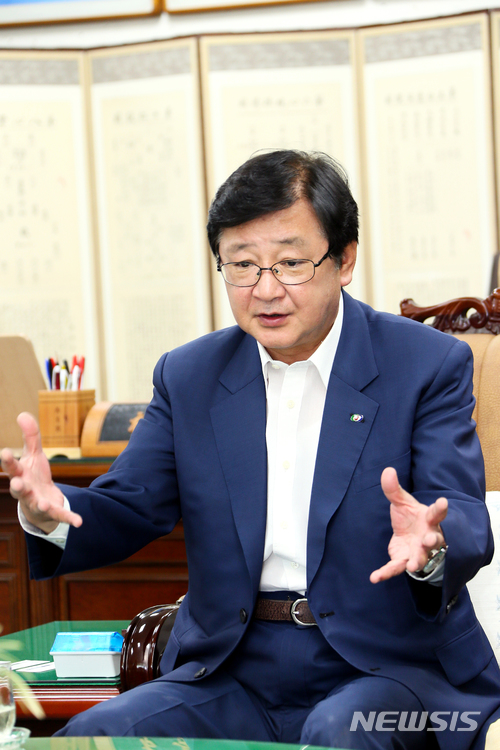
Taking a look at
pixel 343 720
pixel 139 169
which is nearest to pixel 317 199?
pixel 343 720

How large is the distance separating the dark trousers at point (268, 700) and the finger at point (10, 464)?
0.42m

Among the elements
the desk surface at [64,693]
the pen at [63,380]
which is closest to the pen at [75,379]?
the pen at [63,380]

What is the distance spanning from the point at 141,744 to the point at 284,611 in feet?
1.33

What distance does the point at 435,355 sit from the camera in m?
1.56

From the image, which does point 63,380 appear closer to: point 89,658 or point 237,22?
point 89,658

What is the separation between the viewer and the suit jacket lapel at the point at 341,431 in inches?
58.4

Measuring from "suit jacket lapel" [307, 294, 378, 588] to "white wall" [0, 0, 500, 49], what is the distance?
249cm

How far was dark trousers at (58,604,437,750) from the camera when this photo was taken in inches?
51.4

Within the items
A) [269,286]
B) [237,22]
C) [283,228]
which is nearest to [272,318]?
[269,286]

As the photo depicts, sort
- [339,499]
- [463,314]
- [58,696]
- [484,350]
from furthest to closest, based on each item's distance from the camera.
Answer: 1. [463,314]
2. [484,350]
3. [58,696]
4. [339,499]

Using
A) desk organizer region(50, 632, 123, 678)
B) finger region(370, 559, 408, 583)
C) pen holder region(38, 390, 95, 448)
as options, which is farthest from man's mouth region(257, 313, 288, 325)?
pen holder region(38, 390, 95, 448)

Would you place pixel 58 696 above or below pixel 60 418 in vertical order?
below

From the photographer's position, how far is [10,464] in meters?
1.25

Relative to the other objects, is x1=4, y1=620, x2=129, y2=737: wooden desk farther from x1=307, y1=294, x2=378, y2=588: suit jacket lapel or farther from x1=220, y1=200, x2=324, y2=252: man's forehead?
x1=220, y1=200, x2=324, y2=252: man's forehead
